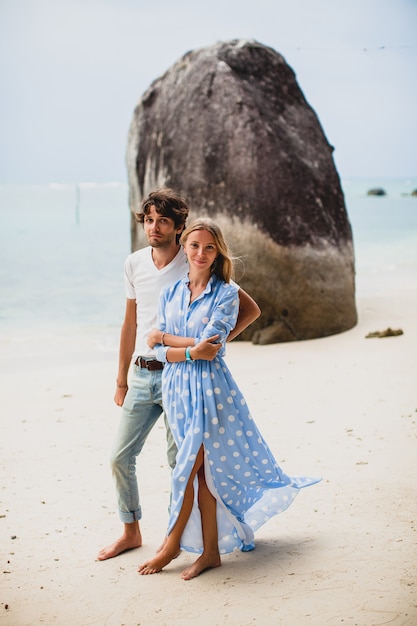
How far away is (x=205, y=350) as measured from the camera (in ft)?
9.37

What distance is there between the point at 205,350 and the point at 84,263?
584 inches

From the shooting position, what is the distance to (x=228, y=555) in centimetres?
307

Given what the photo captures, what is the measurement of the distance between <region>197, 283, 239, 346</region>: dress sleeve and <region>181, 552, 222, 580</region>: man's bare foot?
778 millimetres

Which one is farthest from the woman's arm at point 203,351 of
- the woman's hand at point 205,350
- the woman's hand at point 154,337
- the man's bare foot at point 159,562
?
the man's bare foot at point 159,562

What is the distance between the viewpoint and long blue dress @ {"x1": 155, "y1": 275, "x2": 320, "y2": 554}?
2.86 m

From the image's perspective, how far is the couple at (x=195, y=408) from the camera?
9.43 feet

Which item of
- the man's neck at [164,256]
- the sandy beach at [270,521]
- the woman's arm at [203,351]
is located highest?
the man's neck at [164,256]

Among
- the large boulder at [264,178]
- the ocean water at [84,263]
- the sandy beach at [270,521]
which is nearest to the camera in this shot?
the sandy beach at [270,521]

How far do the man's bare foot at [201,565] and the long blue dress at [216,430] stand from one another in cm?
4

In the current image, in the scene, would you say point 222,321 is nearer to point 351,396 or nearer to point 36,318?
point 351,396

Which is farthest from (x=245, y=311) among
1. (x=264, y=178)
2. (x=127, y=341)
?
(x=264, y=178)

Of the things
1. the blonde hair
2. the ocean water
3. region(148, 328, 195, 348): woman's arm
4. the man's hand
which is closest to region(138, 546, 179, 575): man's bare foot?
the man's hand

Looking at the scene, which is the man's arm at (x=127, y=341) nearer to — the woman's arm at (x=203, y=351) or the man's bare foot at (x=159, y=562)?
the woman's arm at (x=203, y=351)

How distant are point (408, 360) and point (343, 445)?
1.80 meters
